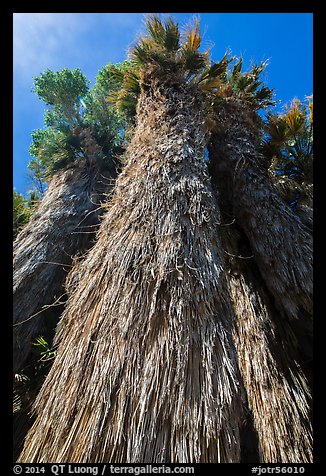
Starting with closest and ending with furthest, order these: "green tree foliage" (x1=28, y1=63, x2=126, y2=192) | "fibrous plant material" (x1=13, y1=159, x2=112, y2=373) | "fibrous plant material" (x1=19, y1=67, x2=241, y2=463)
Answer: "fibrous plant material" (x1=19, y1=67, x2=241, y2=463) → "fibrous plant material" (x1=13, y1=159, x2=112, y2=373) → "green tree foliage" (x1=28, y1=63, x2=126, y2=192)

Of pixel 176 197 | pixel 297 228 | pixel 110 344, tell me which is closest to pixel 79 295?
pixel 110 344

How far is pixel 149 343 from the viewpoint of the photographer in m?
2.70

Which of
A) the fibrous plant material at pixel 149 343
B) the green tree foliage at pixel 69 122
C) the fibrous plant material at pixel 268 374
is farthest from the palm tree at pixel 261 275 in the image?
the green tree foliage at pixel 69 122

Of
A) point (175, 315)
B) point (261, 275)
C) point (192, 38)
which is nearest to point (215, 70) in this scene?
point (192, 38)

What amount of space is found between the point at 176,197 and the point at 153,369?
2.10 meters

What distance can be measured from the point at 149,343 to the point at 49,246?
4.30 metres

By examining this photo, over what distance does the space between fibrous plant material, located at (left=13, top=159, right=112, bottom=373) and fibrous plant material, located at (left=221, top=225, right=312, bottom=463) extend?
9.02ft

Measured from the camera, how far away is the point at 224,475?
2.27m

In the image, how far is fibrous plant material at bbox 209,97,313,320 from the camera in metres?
4.38

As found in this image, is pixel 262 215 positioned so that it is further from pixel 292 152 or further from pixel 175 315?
pixel 175 315

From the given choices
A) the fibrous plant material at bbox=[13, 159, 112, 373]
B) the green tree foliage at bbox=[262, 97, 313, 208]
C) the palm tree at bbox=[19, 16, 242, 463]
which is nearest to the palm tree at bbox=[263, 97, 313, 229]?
the green tree foliage at bbox=[262, 97, 313, 208]

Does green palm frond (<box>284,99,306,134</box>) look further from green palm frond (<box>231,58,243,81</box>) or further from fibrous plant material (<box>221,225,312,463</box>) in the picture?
fibrous plant material (<box>221,225,312,463</box>)

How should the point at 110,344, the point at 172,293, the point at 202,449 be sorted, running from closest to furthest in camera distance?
the point at 202,449 → the point at 110,344 → the point at 172,293

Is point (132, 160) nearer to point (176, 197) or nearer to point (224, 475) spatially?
point (176, 197)
